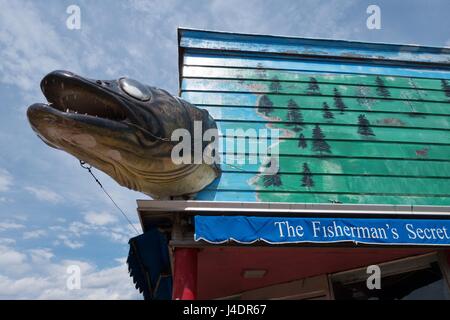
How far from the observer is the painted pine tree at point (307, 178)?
25.6ft

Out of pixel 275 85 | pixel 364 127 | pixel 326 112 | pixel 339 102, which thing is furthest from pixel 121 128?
pixel 364 127

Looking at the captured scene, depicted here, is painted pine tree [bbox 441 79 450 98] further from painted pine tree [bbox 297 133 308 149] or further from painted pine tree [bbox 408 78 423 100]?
painted pine tree [bbox 297 133 308 149]

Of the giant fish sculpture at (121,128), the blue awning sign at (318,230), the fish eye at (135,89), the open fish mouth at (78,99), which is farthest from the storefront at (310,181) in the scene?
the open fish mouth at (78,99)

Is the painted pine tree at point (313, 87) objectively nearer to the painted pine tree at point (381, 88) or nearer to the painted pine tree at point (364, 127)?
the painted pine tree at point (364, 127)

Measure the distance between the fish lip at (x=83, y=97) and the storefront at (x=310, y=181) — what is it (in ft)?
5.79

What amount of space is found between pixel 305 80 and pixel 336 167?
2562 mm

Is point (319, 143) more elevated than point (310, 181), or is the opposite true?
point (319, 143)

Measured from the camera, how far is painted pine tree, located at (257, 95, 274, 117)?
8.78 meters

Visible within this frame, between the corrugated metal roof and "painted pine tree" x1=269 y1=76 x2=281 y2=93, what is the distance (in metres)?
0.02

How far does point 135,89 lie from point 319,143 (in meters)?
4.01

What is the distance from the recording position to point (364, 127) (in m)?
8.80

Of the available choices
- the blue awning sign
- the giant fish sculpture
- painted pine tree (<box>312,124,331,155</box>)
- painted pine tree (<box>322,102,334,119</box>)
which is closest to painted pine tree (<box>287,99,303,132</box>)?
painted pine tree (<box>312,124,331,155</box>)

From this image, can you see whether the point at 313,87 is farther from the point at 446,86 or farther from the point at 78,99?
the point at 78,99
